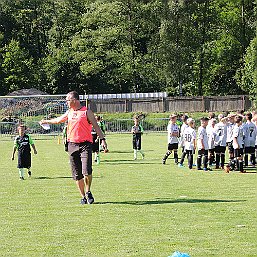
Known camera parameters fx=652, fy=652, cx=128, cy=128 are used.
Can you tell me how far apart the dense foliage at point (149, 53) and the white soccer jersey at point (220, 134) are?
33801mm

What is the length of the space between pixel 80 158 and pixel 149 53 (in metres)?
50.9

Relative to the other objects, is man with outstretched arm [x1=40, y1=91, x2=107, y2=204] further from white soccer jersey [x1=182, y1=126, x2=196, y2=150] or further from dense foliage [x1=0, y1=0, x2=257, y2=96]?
dense foliage [x1=0, y1=0, x2=257, y2=96]

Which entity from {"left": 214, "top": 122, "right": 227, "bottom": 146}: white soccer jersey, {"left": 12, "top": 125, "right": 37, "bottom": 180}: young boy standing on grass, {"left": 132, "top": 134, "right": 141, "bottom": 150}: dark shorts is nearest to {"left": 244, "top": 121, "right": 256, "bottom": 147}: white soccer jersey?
{"left": 214, "top": 122, "right": 227, "bottom": 146}: white soccer jersey

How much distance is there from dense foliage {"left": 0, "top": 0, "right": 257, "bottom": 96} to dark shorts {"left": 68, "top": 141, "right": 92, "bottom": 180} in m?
42.9

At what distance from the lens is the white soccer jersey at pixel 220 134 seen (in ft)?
68.7

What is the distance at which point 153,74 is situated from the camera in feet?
206

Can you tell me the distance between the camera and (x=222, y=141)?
21062 millimetres

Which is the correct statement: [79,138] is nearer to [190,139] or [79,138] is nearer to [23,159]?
[23,159]

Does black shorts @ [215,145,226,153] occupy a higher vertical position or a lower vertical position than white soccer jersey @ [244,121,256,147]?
lower

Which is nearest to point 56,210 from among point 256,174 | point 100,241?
point 100,241

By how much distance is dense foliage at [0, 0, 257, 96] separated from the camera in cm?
6031

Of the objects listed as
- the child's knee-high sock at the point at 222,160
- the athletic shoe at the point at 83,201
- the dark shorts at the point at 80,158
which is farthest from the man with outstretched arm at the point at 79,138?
the child's knee-high sock at the point at 222,160

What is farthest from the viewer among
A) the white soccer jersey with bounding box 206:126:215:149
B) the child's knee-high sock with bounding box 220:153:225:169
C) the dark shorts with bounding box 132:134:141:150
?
the dark shorts with bounding box 132:134:141:150

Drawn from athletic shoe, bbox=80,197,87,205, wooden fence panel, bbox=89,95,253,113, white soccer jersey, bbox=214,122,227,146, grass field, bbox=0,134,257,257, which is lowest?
grass field, bbox=0,134,257,257
